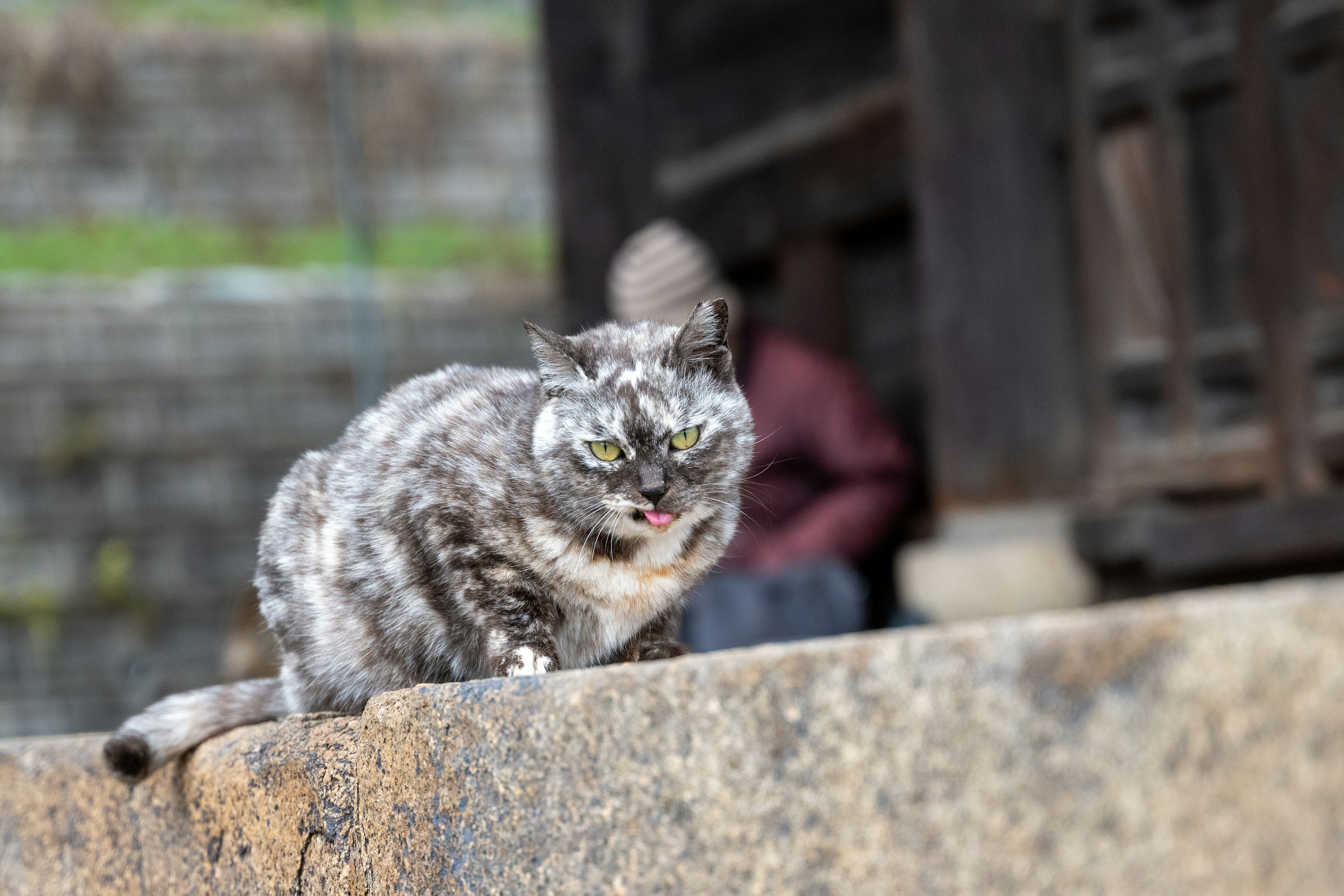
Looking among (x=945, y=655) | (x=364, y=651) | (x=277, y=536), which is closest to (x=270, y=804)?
(x=364, y=651)

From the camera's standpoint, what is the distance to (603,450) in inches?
71.6

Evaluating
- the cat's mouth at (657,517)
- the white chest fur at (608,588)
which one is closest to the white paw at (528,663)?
the white chest fur at (608,588)

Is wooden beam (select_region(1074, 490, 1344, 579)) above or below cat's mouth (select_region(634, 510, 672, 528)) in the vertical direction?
below

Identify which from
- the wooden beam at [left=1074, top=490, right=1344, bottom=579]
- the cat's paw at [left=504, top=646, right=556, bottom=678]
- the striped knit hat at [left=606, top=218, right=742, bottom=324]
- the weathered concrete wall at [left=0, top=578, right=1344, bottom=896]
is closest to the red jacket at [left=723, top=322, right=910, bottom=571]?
the striped knit hat at [left=606, top=218, right=742, bottom=324]

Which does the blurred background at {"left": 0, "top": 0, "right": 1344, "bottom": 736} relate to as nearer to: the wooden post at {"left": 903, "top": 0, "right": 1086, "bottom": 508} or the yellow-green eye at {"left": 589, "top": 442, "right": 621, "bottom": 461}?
the wooden post at {"left": 903, "top": 0, "right": 1086, "bottom": 508}

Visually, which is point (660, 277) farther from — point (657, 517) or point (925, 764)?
point (925, 764)

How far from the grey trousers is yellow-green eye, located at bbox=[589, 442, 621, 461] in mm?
2276

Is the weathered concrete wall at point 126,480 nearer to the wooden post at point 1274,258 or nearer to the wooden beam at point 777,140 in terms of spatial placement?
the wooden beam at point 777,140

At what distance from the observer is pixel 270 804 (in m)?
1.94

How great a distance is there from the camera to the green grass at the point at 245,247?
11781 millimetres

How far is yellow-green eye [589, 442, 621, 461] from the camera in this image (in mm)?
1818

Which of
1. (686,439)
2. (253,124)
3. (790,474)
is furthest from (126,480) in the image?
(686,439)

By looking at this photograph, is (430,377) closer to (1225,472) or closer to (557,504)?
(557,504)

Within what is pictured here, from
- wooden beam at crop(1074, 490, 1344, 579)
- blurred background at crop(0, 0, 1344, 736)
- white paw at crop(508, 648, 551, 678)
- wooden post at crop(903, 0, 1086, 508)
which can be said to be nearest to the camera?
white paw at crop(508, 648, 551, 678)
